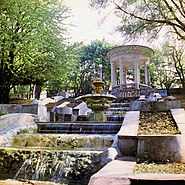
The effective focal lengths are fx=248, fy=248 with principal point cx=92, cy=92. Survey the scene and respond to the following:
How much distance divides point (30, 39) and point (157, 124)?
8.15 metres

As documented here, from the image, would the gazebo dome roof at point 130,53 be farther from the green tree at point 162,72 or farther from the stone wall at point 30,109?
the stone wall at point 30,109

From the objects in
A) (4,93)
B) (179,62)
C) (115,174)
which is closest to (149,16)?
(4,93)

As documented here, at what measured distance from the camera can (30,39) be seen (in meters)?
11.3

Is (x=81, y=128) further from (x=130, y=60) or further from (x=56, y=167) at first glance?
(x=130, y=60)

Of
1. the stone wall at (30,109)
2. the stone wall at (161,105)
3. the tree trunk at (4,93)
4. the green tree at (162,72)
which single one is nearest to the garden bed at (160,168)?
the stone wall at (161,105)

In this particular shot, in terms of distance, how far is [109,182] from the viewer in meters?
2.58

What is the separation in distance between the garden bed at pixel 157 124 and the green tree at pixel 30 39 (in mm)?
7446

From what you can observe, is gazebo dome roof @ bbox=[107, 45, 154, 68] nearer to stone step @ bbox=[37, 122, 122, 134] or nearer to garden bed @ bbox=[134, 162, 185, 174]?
stone step @ bbox=[37, 122, 122, 134]

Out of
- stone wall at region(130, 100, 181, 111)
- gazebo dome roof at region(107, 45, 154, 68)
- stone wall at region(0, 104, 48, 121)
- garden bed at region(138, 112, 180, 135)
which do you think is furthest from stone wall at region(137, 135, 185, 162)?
gazebo dome roof at region(107, 45, 154, 68)

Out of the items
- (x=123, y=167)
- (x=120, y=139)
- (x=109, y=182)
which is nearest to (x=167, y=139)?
(x=120, y=139)

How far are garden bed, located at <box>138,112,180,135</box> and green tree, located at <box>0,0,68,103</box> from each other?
24.4 feet

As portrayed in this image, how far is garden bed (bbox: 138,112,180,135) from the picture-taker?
445 centimetres

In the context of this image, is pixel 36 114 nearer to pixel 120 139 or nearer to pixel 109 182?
pixel 120 139

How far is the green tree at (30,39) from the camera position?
11188 millimetres
